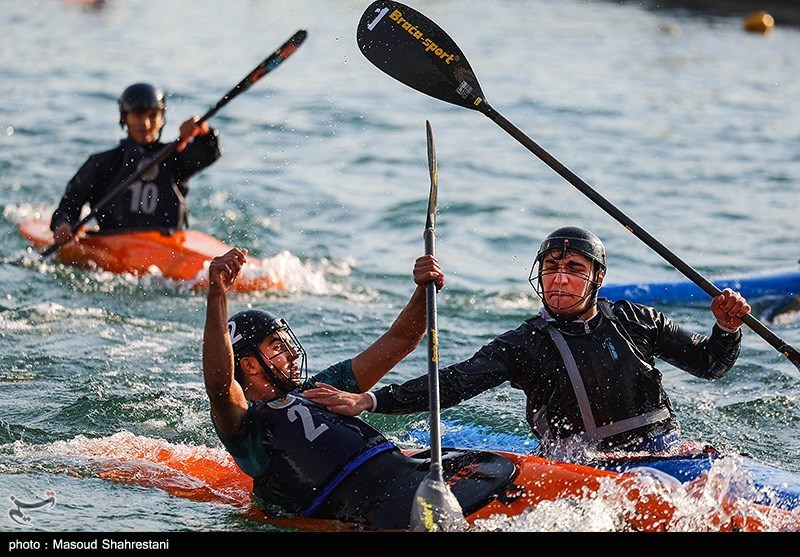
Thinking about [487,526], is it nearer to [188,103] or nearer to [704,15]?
Result: [188,103]

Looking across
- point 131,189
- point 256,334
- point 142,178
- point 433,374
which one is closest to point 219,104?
point 142,178

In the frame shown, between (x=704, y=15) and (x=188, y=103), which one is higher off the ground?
(x=704, y=15)

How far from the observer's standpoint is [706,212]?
1216 centimetres

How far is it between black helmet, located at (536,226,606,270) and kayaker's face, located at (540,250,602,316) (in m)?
0.02

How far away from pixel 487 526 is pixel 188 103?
40.9 ft

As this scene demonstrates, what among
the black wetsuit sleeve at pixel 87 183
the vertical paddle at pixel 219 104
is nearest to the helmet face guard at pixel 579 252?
the vertical paddle at pixel 219 104

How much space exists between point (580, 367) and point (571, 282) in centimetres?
36

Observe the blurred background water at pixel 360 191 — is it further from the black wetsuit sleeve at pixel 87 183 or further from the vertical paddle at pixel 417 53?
the vertical paddle at pixel 417 53

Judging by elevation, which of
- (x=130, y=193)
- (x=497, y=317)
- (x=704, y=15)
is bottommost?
(x=497, y=317)

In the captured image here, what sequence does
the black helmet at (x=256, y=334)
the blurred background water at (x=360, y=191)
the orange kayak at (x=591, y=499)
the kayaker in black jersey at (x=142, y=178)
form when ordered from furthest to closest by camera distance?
the kayaker in black jersey at (x=142, y=178) → the blurred background water at (x=360, y=191) → the black helmet at (x=256, y=334) → the orange kayak at (x=591, y=499)

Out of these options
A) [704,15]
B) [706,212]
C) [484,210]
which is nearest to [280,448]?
[484,210]

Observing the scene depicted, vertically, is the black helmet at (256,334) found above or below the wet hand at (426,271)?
below

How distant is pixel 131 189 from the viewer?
8.97 m

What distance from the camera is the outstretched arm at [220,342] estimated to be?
4.47m
